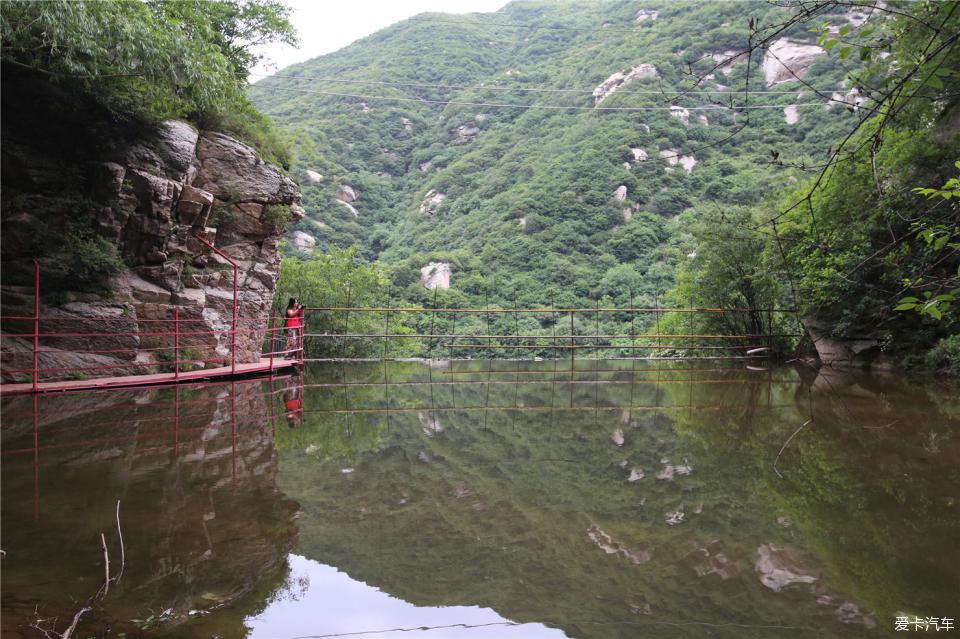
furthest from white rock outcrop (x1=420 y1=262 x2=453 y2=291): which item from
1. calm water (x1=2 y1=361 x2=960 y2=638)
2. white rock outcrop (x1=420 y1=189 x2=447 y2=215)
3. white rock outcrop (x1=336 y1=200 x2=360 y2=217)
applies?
calm water (x1=2 y1=361 x2=960 y2=638)

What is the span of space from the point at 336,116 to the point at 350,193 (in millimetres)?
14203

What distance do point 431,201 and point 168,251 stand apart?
38054mm

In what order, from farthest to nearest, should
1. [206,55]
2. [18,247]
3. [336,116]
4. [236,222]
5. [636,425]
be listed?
[336,116] < [236,222] < [206,55] < [18,247] < [636,425]

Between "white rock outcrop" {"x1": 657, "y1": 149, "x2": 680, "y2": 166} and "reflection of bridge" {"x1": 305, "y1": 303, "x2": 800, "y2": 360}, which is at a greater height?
"white rock outcrop" {"x1": 657, "y1": 149, "x2": 680, "y2": 166}

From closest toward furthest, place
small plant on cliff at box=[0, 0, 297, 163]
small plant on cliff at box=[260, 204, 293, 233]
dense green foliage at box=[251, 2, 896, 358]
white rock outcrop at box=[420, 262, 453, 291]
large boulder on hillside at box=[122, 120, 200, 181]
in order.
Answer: small plant on cliff at box=[0, 0, 297, 163] < large boulder on hillside at box=[122, 120, 200, 181] < small plant on cliff at box=[260, 204, 293, 233] < white rock outcrop at box=[420, 262, 453, 291] < dense green foliage at box=[251, 2, 896, 358]

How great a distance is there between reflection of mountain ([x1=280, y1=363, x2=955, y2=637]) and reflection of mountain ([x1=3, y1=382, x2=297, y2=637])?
0.36 meters

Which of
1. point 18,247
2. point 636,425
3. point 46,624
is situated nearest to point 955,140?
point 636,425

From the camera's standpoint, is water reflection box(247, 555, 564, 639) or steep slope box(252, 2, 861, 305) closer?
water reflection box(247, 555, 564, 639)

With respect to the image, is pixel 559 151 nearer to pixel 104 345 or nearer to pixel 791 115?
pixel 791 115

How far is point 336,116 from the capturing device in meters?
58.7

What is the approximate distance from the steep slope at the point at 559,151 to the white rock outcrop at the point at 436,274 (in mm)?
490

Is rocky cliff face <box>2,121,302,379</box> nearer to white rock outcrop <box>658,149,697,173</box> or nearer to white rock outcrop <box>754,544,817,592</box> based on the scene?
white rock outcrop <box>754,544,817,592</box>

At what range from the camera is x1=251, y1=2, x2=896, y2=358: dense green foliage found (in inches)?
1296

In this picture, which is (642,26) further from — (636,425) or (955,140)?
(636,425)
